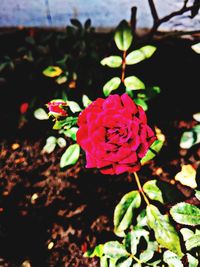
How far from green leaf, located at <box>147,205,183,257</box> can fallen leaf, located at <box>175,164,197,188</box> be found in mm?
722

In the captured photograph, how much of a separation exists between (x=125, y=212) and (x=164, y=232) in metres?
0.16

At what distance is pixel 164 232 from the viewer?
3.26ft

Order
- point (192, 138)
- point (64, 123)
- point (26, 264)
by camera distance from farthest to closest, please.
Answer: point (26, 264)
point (192, 138)
point (64, 123)

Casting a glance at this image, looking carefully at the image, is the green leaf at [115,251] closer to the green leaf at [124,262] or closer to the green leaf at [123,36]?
the green leaf at [124,262]

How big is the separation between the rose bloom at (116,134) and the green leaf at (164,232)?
28 cm

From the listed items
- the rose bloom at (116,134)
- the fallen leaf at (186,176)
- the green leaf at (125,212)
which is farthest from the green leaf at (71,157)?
the fallen leaf at (186,176)

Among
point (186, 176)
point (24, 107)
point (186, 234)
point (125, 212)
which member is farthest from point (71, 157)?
point (24, 107)

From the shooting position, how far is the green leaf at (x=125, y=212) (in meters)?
1.08

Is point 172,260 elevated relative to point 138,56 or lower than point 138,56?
lower

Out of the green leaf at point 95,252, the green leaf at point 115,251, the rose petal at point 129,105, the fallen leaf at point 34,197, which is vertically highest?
the rose petal at point 129,105

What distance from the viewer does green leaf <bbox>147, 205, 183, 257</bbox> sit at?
97 cm

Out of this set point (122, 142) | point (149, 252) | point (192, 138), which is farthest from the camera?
point (192, 138)

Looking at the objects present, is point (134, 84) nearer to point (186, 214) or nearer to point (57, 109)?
point (57, 109)

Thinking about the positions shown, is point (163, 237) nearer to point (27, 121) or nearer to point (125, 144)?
point (125, 144)
